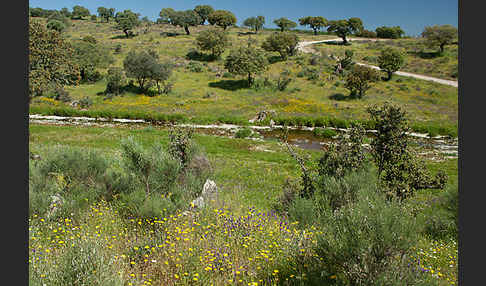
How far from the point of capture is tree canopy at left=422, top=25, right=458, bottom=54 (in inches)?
2557

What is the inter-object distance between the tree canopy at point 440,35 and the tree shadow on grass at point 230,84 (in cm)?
4316

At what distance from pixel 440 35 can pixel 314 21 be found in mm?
46320

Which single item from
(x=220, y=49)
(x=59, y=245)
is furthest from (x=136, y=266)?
(x=220, y=49)

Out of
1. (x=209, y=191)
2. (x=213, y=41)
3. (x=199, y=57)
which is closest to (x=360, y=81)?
(x=213, y=41)

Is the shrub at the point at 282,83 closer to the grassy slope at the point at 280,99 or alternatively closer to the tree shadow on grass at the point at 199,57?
the grassy slope at the point at 280,99

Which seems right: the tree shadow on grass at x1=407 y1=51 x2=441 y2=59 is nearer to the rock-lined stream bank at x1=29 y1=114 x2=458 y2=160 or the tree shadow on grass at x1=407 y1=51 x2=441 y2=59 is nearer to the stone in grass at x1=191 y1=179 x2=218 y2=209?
the rock-lined stream bank at x1=29 y1=114 x2=458 y2=160

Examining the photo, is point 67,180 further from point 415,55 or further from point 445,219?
point 415,55

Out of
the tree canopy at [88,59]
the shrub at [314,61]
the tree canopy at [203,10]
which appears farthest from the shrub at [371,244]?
the tree canopy at [203,10]

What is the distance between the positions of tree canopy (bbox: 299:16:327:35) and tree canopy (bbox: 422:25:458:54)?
133 ft

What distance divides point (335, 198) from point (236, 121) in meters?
29.1

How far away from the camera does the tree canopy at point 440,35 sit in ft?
213

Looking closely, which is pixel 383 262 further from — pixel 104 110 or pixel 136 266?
pixel 104 110

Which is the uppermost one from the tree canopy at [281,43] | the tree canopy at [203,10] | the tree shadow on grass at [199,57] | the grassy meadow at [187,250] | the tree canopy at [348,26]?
the tree canopy at [203,10]

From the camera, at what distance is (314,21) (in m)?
104
